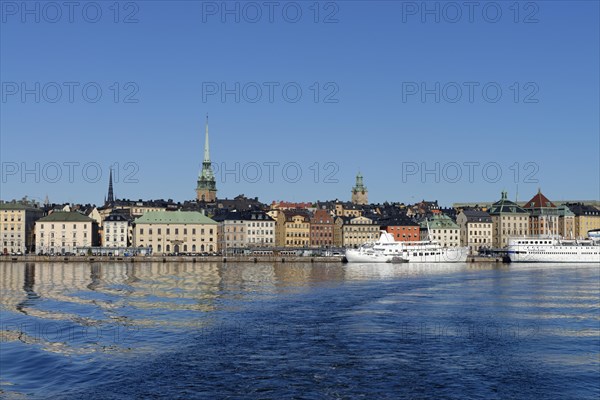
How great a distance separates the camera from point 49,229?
12425 cm

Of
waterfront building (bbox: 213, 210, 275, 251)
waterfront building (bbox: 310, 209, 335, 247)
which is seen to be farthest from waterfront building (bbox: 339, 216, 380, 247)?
waterfront building (bbox: 213, 210, 275, 251)

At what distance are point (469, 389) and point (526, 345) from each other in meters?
9.21

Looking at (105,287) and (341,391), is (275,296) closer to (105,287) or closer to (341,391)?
(105,287)

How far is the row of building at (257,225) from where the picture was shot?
126 m

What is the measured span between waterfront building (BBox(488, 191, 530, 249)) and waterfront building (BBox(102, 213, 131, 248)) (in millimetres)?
72183

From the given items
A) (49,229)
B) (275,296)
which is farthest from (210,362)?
(49,229)

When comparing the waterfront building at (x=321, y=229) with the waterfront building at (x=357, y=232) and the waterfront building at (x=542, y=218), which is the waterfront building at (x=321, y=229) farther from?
the waterfront building at (x=542, y=218)

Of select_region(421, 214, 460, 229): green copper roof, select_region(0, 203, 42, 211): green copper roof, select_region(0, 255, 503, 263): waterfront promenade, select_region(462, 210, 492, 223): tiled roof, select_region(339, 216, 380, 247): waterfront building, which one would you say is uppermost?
select_region(0, 203, 42, 211): green copper roof

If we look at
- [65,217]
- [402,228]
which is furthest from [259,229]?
[65,217]

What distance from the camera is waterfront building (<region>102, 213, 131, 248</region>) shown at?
129625mm

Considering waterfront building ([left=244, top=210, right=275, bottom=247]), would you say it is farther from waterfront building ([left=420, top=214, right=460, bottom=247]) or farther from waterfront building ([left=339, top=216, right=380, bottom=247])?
waterfront building ([left=420, top=214, right=460, bottom=247])

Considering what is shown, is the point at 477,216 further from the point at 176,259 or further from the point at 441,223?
the point at 176,259

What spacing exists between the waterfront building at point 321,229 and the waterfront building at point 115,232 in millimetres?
34702

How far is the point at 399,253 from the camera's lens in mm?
110938
